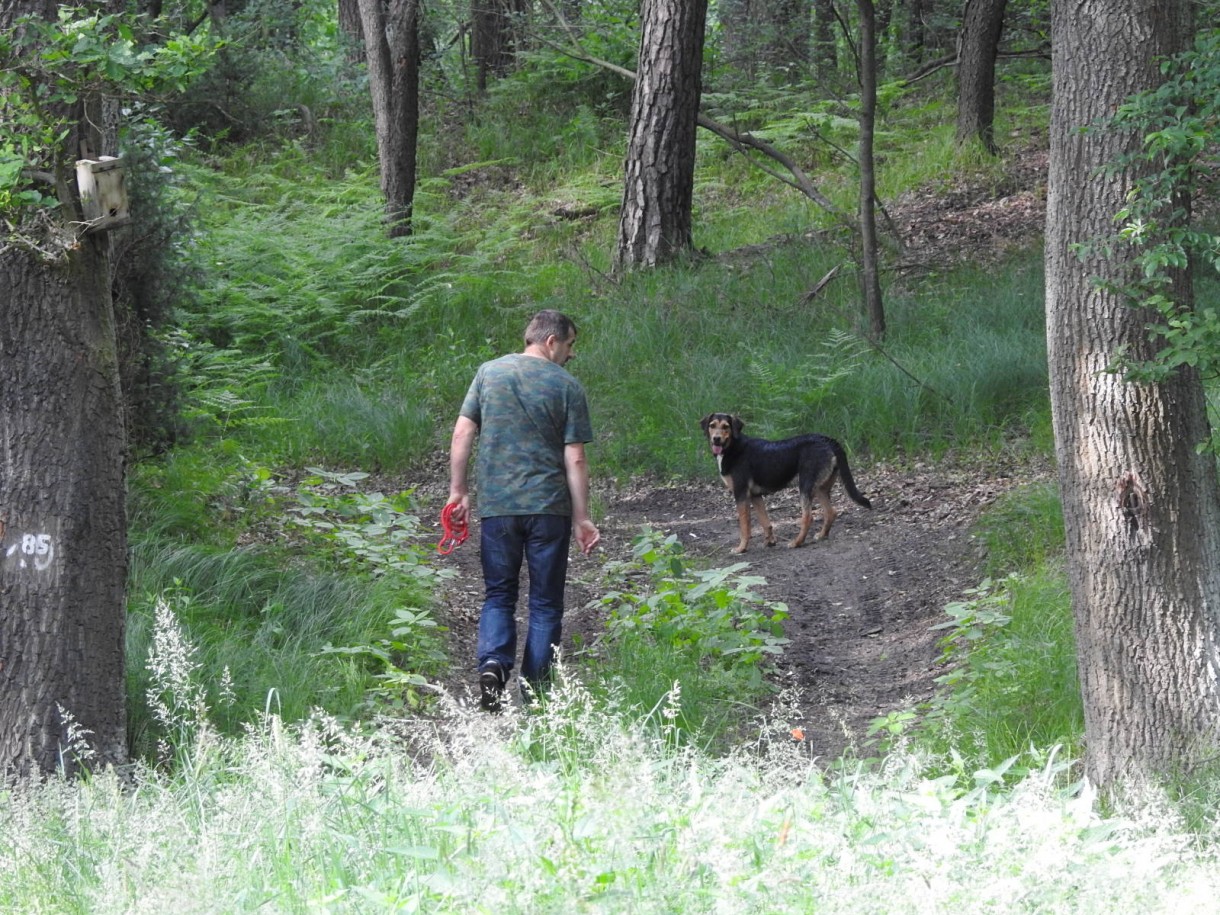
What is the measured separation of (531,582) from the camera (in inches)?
249

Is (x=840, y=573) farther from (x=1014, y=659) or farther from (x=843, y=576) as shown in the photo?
(x=1014, y=659)

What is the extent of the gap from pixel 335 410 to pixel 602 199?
20.4 feet

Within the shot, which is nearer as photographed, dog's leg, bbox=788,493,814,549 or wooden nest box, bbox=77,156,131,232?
wooden nest box, bbox=77,156,131,232

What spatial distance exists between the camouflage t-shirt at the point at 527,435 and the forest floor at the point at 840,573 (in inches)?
38.5

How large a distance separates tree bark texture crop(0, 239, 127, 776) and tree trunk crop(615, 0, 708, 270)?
9.46 m

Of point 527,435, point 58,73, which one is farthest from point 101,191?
point 527,435

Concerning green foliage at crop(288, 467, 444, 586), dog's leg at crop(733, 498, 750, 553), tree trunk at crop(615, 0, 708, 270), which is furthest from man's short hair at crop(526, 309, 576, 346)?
tree trunk at crop(615, 0, 708, 270)

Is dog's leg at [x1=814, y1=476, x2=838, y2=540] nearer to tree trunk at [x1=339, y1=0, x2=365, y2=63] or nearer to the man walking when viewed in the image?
the man walking

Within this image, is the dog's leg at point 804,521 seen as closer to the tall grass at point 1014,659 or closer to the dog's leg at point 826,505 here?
the dog's leg at point 826,505

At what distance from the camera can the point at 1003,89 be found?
776 inches

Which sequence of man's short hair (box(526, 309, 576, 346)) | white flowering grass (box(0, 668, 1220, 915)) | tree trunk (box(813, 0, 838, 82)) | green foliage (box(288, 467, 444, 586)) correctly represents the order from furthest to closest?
tree trunk (box(813, 0, 838, 82)) → green foliage (box(288, 467, 444, 586)) → man's short hair (box(526, 309, 576, 346)) → white flowering grass (box(0, 668, 1220, 915))

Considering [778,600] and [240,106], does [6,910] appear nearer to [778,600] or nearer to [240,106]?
[778,600]

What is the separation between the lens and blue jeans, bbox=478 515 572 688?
6230 mm

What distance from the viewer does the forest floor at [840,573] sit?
679 cm
